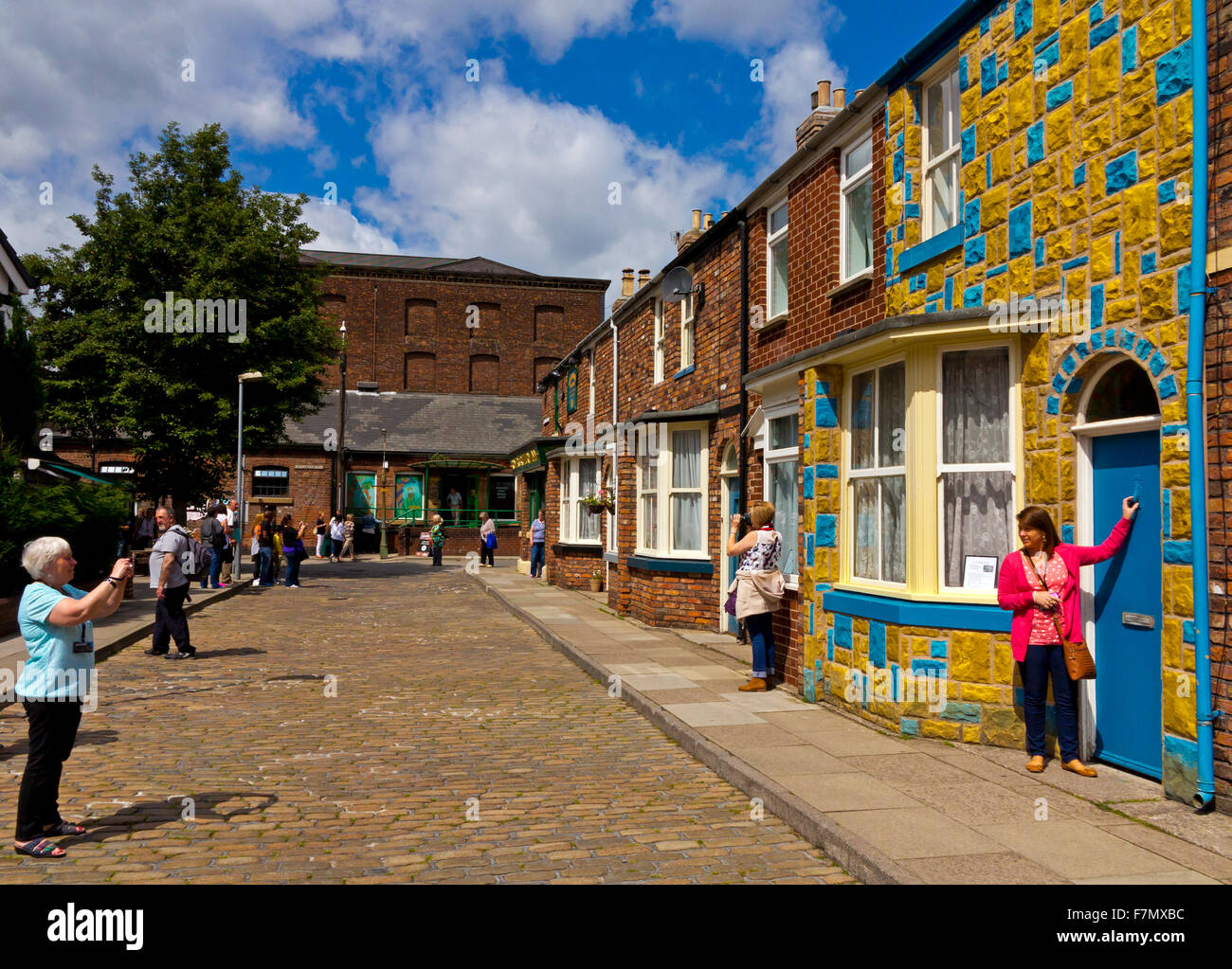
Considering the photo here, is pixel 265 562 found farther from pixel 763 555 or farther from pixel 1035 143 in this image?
pixel 1035 143

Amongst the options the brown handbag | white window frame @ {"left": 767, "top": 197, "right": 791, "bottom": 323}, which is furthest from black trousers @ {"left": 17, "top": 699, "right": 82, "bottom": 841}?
white window frame @ {"left": 767, "top": 197, "right": 791, "bottom": 323}

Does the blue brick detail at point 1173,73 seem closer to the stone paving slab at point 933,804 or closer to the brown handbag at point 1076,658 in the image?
the brown handbag at point 1076,658

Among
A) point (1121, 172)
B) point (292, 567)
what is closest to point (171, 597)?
point (1121, 172)

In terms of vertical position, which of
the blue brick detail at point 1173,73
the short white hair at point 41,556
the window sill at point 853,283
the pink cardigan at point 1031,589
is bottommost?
the pink cardigan at point 1031,589

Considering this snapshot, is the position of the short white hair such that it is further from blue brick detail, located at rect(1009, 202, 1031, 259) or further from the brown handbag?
blue brick detail, located at rect(1009, 202, 1031, 259)

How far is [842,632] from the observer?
29.1ft

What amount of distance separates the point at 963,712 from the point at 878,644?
3.06ft

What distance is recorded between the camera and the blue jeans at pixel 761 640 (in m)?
9.89

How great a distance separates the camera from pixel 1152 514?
6.21m

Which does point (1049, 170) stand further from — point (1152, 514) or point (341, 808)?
point (341, 808)

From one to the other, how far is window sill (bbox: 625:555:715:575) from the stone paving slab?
557 cm

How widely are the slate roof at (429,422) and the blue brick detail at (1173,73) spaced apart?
40.9m

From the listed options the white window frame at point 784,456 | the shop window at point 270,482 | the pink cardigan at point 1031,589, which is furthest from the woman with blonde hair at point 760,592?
the shop window at point 270,482
